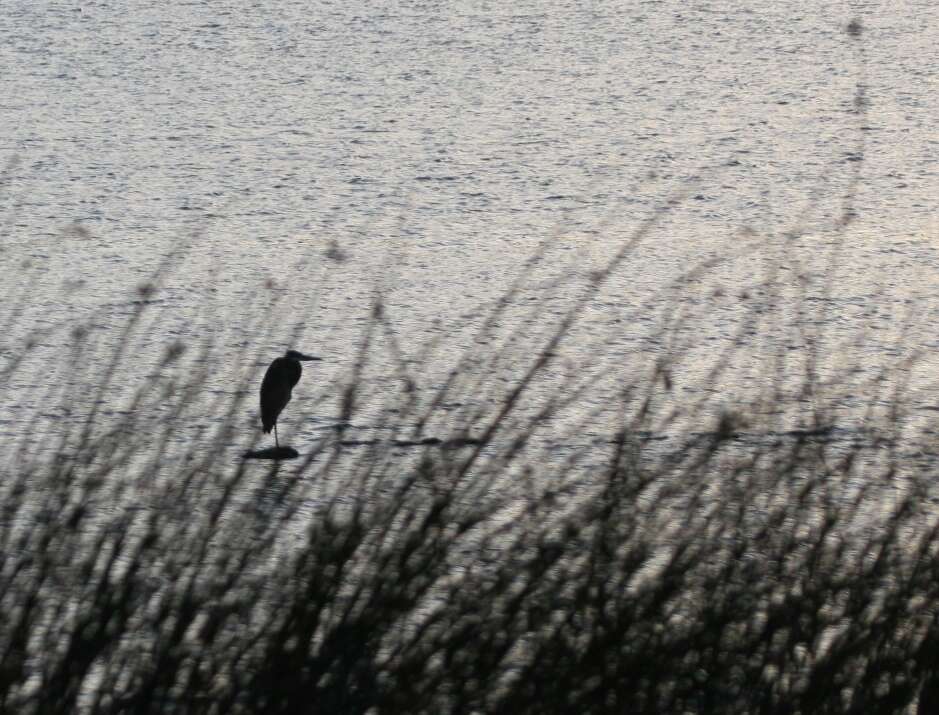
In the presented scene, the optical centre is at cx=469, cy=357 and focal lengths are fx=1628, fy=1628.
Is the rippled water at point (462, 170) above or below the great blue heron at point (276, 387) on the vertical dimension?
below

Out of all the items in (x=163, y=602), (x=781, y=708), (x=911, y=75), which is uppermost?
(x=163, y=602)

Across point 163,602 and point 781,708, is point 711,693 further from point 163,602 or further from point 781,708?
point 163,602

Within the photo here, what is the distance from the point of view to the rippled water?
2814 mm

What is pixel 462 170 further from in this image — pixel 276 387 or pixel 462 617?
pixel 462 617

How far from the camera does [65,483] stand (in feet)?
4.18

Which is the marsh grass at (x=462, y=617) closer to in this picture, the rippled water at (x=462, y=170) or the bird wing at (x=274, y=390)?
the bird wing at (x=274, y=390)

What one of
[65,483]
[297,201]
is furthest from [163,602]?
[297,201]

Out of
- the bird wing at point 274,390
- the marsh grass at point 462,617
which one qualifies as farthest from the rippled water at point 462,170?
the marsh grass at point 462,617

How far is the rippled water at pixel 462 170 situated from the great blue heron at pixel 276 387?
10cm

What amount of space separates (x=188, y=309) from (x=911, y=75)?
7.10 feet

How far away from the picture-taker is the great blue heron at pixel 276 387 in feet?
7.12

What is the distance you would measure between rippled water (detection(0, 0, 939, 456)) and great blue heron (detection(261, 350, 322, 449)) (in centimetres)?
10

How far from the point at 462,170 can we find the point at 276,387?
149 centimetres

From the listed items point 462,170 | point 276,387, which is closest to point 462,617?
point 276,387
